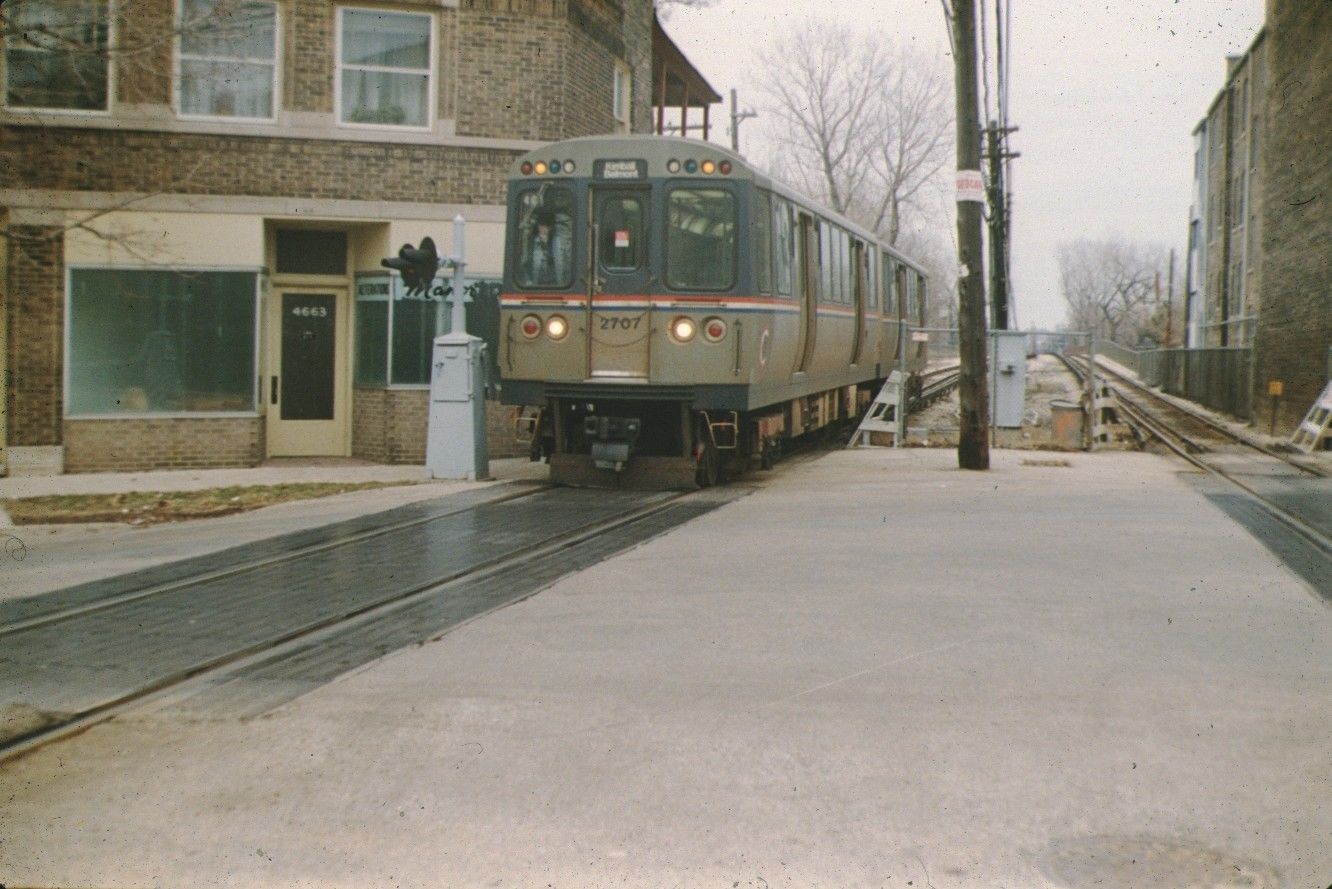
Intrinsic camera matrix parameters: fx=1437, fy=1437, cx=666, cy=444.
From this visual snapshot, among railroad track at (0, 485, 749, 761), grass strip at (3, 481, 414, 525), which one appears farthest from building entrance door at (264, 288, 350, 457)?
railroad track at (0, 485, 749, 761)

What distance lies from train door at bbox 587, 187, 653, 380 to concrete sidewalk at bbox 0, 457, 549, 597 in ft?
7.05

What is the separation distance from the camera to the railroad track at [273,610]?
21.1ft

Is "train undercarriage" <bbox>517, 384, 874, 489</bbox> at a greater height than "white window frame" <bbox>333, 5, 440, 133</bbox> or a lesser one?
lesser

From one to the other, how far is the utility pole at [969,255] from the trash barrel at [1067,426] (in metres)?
3.97

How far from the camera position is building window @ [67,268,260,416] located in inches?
714

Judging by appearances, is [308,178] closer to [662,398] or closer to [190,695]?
[662,398]

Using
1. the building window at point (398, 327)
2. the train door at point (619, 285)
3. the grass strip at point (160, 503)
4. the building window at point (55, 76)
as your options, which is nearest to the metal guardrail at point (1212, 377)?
the building window at point (398, 327)

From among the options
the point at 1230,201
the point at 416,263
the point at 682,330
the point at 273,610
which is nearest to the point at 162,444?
the point at 416,263

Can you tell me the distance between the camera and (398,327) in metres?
19.4

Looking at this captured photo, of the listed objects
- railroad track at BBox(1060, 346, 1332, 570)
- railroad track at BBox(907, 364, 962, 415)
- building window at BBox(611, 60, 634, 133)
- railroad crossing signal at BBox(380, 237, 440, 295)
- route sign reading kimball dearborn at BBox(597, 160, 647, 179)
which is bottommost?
railroad track at BBox(1060, 346, 1332, 570)

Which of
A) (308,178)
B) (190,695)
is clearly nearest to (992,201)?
(308,178)

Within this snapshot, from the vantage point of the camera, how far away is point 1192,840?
14.9 feet

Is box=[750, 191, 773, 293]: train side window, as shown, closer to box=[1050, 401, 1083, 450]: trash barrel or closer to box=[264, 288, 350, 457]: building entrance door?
box=[264, 288, 350, 457]: building entrance door

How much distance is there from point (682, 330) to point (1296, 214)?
15077 millimetres
